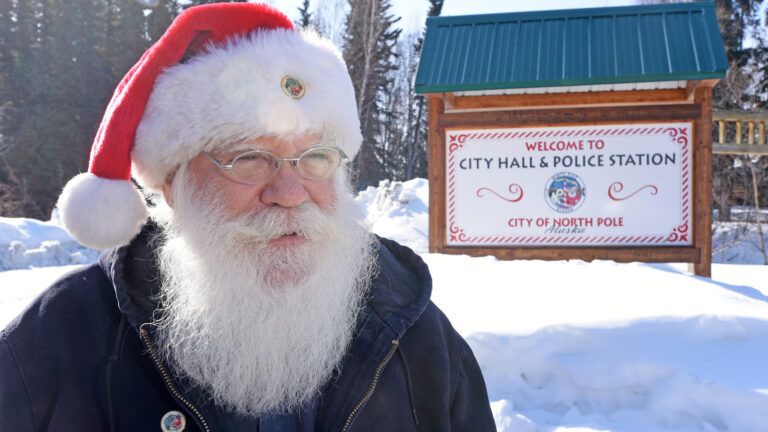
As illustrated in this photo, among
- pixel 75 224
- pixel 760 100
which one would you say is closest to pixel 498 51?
pixel 75 224

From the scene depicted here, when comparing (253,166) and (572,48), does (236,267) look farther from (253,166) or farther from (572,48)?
(572,48)

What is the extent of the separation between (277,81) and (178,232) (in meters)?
0.54

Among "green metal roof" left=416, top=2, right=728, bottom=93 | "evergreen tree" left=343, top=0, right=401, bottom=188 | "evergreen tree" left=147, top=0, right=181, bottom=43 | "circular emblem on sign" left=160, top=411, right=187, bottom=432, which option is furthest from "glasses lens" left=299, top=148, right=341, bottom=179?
"evergreen tree" left=147, top=0, right=181, bottom=43

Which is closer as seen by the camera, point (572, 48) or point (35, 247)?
point (572, 48)

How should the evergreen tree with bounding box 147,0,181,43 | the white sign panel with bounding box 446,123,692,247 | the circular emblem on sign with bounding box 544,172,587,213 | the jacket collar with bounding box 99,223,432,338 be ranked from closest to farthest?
the jacket collar with bounding box 99,223,432,338, the white sign panel with bounding box 446,123,692,247, the circular emblem on sign with bounding box 544,172,587,213, the evergreen tree with bounding box 147,0,181,43

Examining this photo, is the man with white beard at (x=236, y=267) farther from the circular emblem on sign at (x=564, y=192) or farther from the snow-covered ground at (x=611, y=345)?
the circular emblem on sign at (x=564, y=192)

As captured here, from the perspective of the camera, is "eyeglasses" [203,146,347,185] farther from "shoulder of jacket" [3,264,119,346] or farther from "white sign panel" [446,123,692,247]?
"white sign panel" [446,123,692,247]

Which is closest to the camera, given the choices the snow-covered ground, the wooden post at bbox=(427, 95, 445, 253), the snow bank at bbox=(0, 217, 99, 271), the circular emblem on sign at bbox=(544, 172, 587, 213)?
the snow-covered ground

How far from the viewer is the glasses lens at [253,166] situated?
1.66m

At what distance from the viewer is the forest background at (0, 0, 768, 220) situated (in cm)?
2348

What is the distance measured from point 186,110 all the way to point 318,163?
40 centimetres

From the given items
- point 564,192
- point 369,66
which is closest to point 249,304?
point 564,192

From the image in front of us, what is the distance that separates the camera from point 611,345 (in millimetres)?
3648

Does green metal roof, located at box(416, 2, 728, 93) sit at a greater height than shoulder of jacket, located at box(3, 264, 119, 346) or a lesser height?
greater
